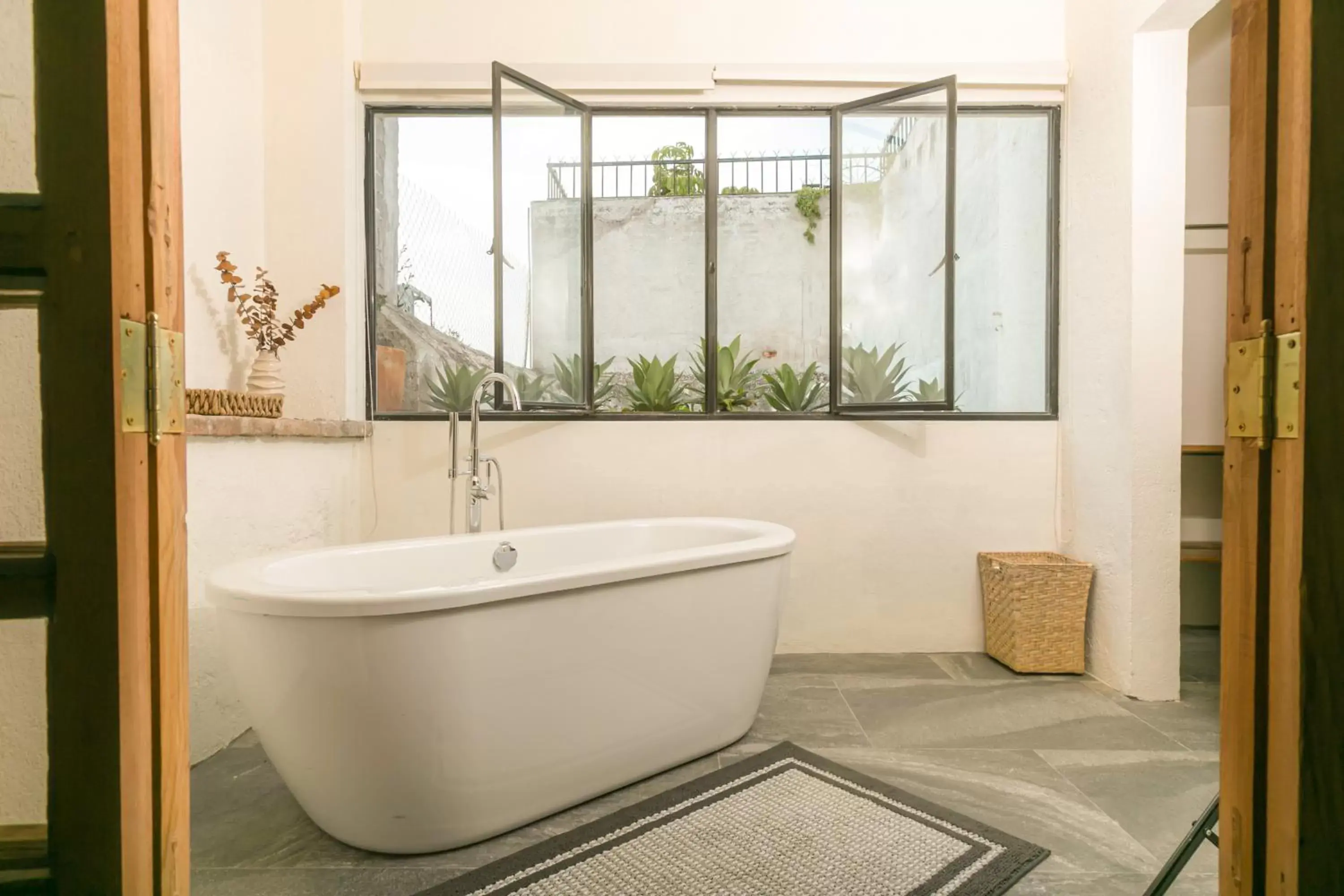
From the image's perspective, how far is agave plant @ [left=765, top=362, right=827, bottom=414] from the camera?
118 inches

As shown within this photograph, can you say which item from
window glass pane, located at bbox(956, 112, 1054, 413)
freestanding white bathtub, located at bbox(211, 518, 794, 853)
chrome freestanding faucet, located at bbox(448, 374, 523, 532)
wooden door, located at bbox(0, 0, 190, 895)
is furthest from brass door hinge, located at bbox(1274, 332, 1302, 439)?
window glass pane, located at bbox(956, 112, 1054, 413)

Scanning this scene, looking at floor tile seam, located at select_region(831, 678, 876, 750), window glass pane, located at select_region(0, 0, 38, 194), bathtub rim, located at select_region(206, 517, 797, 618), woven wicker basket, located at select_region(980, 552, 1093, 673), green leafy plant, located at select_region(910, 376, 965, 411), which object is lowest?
floor tile seam, located at select_region(831, 678, 876, 750)

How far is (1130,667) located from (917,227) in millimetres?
1754

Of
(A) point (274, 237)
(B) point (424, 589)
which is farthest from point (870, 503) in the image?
(A) point (274, 237)

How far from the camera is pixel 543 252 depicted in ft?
9.03

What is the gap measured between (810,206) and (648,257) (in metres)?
0.81

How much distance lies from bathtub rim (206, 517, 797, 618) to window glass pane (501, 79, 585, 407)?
0.88 m

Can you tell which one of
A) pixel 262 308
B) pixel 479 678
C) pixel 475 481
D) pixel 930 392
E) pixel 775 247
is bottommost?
pixel 479 678

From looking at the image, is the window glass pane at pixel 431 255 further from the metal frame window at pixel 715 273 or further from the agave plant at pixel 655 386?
the agave plant at pixel 655 386

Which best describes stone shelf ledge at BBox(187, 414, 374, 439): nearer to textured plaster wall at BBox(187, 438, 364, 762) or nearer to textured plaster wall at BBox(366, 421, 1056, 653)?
textured plaster wall at BBox(187, 438, 364, 762)

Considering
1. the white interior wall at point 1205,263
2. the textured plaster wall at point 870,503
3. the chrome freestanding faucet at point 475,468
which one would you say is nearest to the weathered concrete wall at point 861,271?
the textured plaster wall at point 870,503

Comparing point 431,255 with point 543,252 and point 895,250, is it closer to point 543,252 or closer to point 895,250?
point 543,252

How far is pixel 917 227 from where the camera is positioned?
2703mm

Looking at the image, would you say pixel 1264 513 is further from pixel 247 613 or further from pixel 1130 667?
pixel 1130 667
